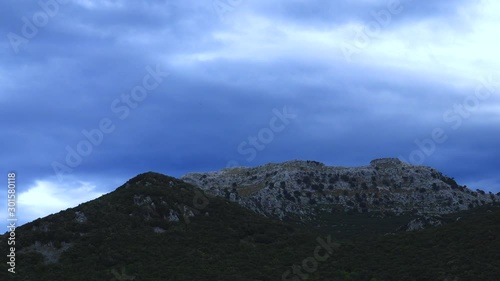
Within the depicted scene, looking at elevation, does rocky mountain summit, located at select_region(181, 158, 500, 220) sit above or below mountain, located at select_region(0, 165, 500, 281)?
above

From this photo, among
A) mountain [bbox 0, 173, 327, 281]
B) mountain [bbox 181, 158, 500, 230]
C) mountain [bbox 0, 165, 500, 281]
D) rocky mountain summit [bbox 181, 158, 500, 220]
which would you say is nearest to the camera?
mountain [bbox 0, 165, 500, 281]

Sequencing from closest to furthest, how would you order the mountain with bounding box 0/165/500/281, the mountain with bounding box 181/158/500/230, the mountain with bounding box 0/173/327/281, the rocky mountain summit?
the mountain with bounding box 0/165/500/281, the mountain with bounding box 0/173/327/281, the mountain with bounding box 181/158/500/230, the rocky mountain summit

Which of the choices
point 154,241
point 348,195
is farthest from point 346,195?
point 154,241

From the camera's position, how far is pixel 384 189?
625 ft

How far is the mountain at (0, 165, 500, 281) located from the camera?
56.5 m

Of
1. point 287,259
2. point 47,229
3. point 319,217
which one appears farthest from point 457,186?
point 47,229

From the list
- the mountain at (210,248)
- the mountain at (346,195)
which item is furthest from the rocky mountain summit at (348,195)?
the mountain at (210,248)

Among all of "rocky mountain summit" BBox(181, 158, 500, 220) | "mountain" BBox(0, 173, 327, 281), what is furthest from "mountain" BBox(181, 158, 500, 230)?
"mountain" BBox(0, 173, 327, 281)

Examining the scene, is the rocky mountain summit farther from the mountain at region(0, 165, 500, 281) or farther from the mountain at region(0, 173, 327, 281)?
the mountain at region(0, 165, 500, 281)

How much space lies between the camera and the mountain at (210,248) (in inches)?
2223

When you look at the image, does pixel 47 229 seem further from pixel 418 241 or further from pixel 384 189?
pixel 384 189

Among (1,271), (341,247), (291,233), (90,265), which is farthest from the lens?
(291,233)

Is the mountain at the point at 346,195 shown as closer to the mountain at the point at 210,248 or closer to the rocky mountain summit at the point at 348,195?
the rocky mountain summit at the point at 348,195

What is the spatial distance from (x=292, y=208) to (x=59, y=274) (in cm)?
11083
